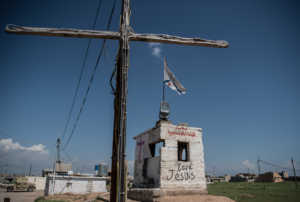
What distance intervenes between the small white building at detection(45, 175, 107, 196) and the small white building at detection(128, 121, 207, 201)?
22.1m

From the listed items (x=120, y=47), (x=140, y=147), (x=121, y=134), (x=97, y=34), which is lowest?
(x=140, y=147)

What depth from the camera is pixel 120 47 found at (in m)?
7.75

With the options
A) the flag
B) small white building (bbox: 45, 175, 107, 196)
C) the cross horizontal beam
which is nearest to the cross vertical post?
the cross horizontal beam

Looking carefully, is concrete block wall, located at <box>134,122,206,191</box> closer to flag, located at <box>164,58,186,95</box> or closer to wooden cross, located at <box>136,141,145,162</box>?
wooden cross, located at <box>136,141,145,162</box>

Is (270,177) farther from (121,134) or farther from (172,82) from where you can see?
(121,134)

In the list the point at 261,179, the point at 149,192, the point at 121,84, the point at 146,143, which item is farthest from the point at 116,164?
the point at 261,179

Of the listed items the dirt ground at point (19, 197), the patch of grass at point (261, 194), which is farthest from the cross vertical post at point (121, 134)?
the dirt ground at point (19, 197)

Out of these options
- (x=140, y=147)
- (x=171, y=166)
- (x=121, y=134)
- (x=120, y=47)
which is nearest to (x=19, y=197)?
(x=140, y=147)

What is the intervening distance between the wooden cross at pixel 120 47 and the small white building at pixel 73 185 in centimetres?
3032

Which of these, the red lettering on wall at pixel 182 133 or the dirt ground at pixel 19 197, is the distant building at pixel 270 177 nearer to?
the red lettering on wall at pixel 182 133

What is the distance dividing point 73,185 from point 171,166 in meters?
26.3

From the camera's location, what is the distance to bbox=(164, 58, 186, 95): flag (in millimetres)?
15203

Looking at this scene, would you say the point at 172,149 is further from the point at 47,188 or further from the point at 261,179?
the point at 261,179

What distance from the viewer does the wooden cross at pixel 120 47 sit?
21.5ft
